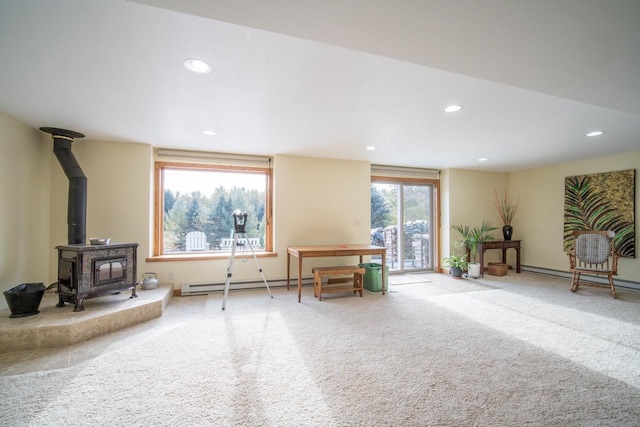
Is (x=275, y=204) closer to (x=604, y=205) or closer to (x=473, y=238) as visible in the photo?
(x=473, y=238)

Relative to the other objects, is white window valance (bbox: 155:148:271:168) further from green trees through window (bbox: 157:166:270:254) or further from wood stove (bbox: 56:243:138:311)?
wood stove (bbox: 56:243:138:311)

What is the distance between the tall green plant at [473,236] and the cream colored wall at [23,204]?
6.72 m

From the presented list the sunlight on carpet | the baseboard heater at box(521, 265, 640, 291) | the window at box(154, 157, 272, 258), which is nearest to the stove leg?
the window at box(154, 157, 272, 258)

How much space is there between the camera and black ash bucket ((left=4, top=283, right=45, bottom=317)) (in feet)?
8.02

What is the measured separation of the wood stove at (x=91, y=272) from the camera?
106 inches

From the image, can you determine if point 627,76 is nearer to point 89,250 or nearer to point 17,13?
point 17,13

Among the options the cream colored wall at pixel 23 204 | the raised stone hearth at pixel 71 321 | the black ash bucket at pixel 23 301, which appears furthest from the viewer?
the cream colored wall at pixel 23 204

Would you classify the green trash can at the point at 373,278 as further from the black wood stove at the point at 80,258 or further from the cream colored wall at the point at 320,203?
the black wood stove at the point at 80,258

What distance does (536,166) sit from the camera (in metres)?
5.39

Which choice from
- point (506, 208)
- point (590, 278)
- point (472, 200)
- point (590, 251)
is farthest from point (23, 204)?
point (590, 278)

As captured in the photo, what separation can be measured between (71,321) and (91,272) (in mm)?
529

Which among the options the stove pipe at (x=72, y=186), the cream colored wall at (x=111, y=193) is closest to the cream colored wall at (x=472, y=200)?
the cream colored wall at (x=111, y=193)

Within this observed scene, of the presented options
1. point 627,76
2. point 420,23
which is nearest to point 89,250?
point 420,23

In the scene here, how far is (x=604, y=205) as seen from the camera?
456cm
